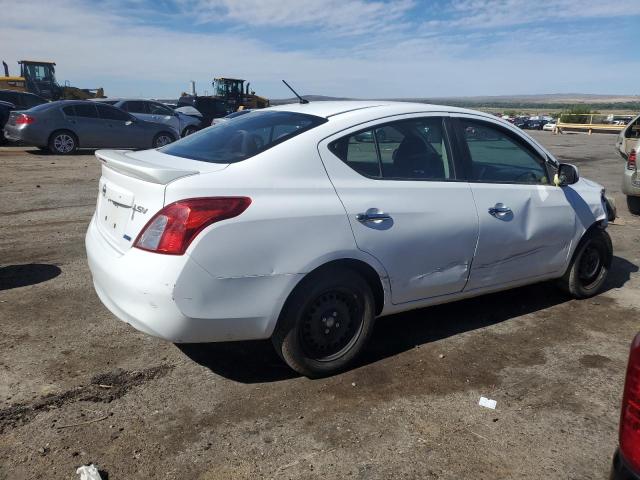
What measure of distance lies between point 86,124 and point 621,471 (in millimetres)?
16120

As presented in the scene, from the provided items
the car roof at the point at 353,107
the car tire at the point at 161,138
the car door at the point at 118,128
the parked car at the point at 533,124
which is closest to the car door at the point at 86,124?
the car door at the point at 118,128

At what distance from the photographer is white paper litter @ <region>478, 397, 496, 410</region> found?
10.9 feet

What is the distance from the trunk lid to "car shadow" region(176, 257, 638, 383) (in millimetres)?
1011

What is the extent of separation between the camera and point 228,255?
3029 mm

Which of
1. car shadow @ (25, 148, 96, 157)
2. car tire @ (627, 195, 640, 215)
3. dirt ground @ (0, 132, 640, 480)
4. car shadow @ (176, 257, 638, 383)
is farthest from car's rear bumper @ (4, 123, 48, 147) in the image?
car tire @ (627, 195, 640, 215)

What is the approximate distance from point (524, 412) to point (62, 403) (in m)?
2.59

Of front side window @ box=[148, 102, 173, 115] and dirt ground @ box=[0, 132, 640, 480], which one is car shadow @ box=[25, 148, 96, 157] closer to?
front side window @ box=[148, 102, 173, 115]

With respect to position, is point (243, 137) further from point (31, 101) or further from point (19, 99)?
point (31, 101)

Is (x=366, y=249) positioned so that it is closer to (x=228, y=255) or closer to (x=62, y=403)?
(x=228, y=255)

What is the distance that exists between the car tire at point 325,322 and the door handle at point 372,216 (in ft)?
1.05

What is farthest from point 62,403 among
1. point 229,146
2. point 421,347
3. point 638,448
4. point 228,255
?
point 638,448

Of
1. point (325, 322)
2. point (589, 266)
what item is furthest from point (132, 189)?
point (589, 266)

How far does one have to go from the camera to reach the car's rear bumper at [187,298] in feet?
9.76

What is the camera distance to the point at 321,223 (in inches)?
130
